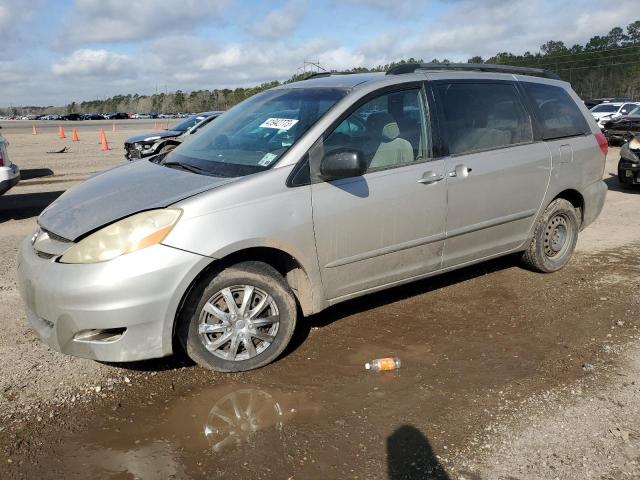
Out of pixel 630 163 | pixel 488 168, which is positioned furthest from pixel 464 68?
pixel 630 163

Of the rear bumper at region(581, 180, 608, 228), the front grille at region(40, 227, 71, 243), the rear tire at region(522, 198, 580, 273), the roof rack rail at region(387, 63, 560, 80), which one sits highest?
the roof rack rail at region(387, 63, 560, 80)

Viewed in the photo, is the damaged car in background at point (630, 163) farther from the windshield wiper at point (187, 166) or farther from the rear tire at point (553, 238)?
the windshield wiper at point (187, 166)

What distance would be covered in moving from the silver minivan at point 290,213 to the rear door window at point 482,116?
0.01 m

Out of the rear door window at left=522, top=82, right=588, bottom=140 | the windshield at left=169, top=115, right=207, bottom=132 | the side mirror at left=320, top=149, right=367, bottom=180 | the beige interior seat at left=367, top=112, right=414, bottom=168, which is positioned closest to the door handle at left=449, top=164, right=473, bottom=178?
the beige interior seat at left=367, top=112, right=414, bottom=168

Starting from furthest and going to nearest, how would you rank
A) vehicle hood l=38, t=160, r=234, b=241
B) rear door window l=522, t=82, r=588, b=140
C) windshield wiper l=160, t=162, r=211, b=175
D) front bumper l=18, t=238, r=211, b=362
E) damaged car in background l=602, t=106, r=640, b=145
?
damaged car in background l=602, t=106, r=640, b=145 → rear door window l=522, t=82, r=588, b=140 → windshield wiper l=160, t=162, r=211, b=175 → vehicle hood l=38, t=160, r=234, b=241 → front bumper l=18, t=238, r=211, b=362

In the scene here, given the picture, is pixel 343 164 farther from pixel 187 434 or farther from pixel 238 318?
pixel 187 434

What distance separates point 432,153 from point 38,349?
3184 millimetres

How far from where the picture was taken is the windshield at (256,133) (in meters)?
3.71

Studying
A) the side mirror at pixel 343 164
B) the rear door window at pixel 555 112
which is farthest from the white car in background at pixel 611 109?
the side mirror at pixel 343 164

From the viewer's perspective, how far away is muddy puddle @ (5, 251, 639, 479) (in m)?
A: 2.74

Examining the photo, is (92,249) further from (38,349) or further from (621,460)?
(621,460)

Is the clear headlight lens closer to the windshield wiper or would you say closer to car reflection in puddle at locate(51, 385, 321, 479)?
the windshield wiper

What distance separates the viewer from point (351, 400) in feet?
10.7

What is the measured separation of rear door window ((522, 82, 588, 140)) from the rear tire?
2.13 ft
